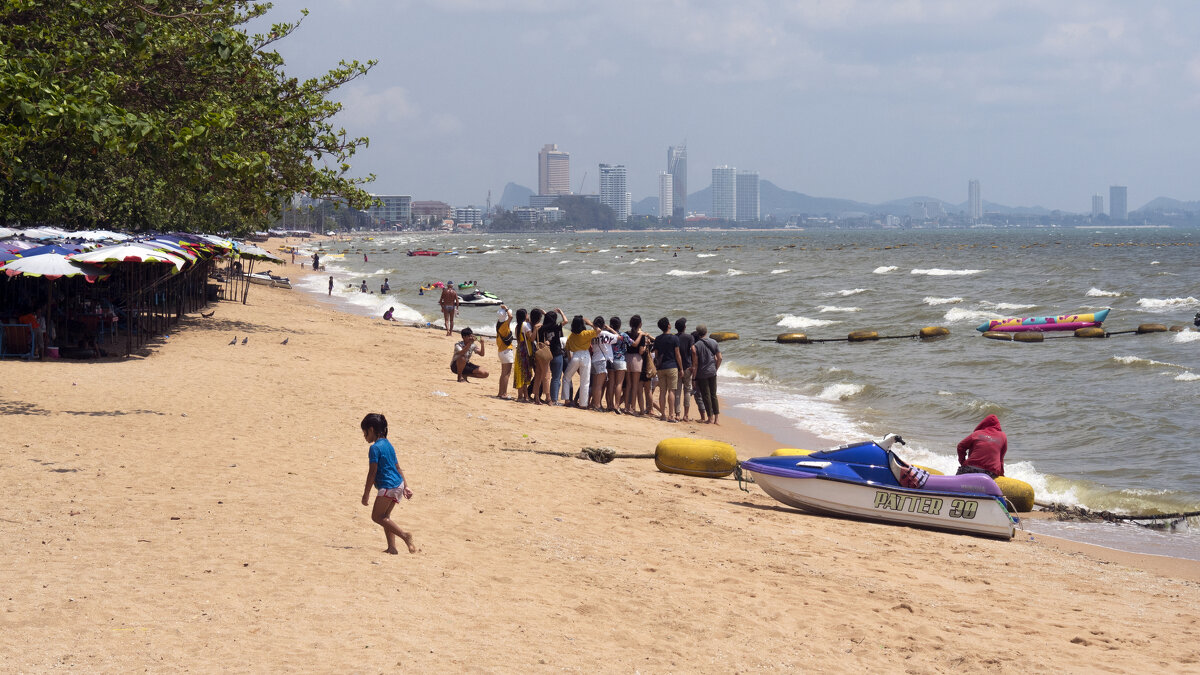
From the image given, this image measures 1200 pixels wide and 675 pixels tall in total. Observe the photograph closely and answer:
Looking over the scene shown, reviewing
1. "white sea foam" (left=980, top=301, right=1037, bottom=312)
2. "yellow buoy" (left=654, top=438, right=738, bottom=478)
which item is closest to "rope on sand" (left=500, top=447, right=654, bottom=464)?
"yellow buoy" (left=654, top=438, right=738, bottom=478)

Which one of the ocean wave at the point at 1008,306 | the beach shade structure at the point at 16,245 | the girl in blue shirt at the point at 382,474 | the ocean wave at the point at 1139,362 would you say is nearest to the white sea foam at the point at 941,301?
the ocean wave at the point at 1008,306

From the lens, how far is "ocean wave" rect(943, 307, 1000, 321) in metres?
34.8

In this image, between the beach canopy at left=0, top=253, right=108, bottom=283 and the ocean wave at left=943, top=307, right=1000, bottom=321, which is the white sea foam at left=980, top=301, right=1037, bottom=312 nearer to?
the ocean wave at left=943, top=307, right=1000, bottom=321

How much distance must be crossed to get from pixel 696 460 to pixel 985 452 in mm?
3154

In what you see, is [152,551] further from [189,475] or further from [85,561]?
[189,475]

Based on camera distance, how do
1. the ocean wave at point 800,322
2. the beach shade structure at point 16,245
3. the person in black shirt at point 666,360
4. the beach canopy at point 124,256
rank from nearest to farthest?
the person in black shirt at point 666,360, the beach canopy at point 124,256, the beach shade structure at point 16,245, the ocean wave at point 800,322

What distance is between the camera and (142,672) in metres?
4.67

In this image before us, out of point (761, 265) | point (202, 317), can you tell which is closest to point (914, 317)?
point (202, 317)

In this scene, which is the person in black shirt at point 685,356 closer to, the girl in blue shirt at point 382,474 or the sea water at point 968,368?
the sea water at point 968,368

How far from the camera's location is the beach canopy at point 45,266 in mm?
13953

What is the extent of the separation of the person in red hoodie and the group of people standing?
466 cm

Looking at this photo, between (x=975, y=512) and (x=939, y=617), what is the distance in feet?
9.00

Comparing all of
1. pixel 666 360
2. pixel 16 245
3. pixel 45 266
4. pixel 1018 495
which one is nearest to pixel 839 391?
pixel 666 360

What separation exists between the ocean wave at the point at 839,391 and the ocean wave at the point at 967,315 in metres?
16.7
